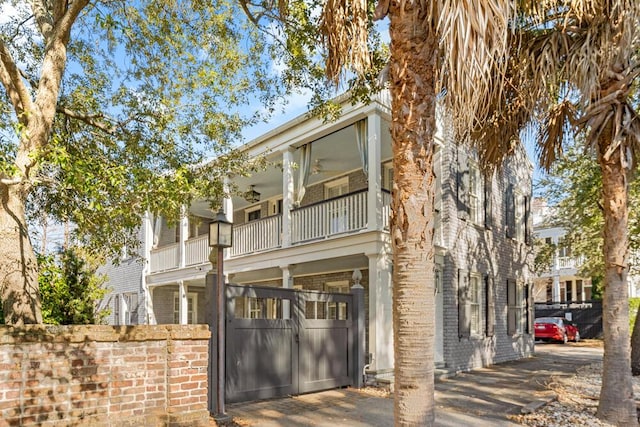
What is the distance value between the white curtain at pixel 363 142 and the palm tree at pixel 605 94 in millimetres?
3385

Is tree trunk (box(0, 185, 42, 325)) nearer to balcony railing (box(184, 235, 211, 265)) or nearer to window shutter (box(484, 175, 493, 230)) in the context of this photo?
balcony railing (box(184, 235, 211, 265))

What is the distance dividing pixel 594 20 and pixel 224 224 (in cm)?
541

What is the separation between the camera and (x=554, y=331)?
890 inches

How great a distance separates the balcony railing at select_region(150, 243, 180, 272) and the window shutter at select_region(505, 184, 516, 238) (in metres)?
9.90

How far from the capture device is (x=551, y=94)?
285 inches

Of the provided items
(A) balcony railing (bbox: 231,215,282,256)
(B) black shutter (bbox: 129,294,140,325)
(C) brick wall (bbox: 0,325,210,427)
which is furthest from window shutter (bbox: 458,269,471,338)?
(B) black shutter (bbox: 129,294,140,325)

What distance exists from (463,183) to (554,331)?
13.5 metres

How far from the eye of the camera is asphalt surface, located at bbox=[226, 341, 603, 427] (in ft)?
22.5

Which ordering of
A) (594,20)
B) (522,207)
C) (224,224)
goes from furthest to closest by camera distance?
(522,207), (224,224), (594,20)

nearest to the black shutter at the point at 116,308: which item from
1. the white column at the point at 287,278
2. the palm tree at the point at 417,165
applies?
the white column at the point at 287,278

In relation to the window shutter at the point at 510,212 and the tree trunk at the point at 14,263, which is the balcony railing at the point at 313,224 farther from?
the tree trunk at the point at 14,263

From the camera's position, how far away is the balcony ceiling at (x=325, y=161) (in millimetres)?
11742

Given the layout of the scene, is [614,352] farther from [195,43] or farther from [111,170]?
[195,43]

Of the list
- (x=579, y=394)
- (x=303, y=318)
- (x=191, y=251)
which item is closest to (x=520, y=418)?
(x=579, y=394)
